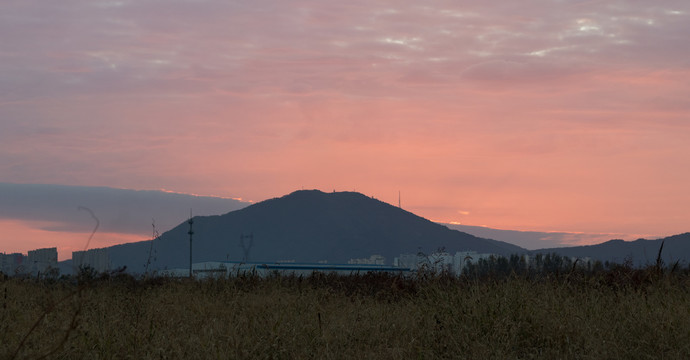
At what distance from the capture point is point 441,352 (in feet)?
26.9

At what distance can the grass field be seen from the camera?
7945 mm

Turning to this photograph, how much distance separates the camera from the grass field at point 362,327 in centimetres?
795

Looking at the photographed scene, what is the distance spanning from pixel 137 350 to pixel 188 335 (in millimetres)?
1173

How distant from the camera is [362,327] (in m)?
9.41

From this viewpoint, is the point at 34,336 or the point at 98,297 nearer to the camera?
the point at 34,336

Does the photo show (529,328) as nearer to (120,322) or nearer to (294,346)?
(294,346)

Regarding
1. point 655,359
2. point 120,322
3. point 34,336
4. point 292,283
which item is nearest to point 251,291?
point 292,283

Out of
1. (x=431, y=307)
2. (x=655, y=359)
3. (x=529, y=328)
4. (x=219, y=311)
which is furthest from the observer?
(x=219, y=311)

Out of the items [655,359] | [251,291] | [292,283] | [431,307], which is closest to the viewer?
[655,359]

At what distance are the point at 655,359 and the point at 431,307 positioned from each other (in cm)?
370

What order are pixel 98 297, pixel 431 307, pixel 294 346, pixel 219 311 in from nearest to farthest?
pixel 294 346, pixel 431 307, pixel 219 311, pixel 98 297

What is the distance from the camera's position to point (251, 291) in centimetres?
1489

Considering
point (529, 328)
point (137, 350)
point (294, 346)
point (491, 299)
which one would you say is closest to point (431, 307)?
point (491, 299)

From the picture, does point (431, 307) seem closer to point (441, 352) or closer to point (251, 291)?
point (441, 352)
